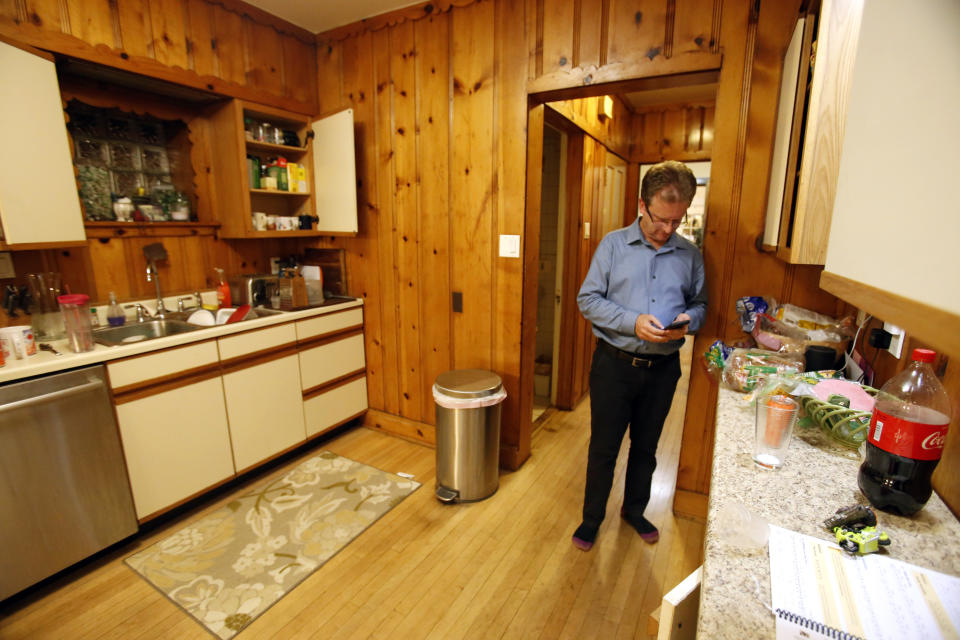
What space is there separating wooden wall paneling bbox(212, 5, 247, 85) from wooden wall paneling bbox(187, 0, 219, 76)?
0.09ft

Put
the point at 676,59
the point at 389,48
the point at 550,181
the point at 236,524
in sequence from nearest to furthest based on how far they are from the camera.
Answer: the point at 676,59, the point at 236,524, the point at 389,48, the point at 550,181

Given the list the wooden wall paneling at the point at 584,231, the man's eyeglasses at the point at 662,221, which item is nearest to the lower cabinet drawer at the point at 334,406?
the wooden wall paneling at the point at 584,231

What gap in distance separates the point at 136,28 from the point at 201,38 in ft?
1.06

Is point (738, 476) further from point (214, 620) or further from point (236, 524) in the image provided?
point (236, 524)

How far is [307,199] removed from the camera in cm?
308

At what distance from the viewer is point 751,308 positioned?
5.98 ft

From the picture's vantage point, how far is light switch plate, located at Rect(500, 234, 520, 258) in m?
2.45

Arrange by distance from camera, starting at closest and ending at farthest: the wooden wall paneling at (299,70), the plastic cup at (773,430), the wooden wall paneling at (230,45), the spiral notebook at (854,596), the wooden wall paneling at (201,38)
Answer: the spiral notebook at (854,596) → the plastic cup at (773,430) → the wooden wall paneling at (201,38) → the wooden wall paneling at (230,45) → the wooden wall paneling at (299,70)

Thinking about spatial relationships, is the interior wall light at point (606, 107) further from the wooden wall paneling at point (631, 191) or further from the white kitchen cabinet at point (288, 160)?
the white kitchen cabinet at point (288, 160)

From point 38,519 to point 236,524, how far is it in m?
0.75

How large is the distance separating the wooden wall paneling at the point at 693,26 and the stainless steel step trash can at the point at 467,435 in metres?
1.80

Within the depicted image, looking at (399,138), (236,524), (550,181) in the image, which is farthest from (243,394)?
(550,181)

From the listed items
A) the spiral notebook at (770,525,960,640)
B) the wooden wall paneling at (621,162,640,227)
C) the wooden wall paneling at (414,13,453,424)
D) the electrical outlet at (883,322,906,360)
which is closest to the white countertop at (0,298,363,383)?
the wooden wall paneling at (414,13,453,424)

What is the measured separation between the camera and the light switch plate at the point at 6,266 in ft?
6.40
